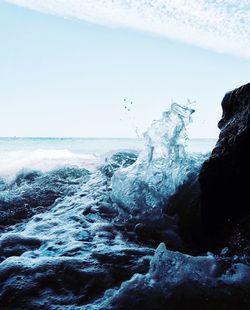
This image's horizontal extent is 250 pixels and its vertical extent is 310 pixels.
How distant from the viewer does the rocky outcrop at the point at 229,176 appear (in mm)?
2861

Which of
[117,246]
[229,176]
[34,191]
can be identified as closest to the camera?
[229,176]

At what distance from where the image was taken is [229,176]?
9.59 ft

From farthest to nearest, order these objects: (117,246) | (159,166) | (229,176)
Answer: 1. (159,166)
2. (117,246)
3. (229,176)

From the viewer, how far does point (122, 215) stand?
416 cm

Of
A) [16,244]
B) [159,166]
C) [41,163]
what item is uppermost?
[159,166]

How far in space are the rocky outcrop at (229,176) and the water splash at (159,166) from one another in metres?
1.34

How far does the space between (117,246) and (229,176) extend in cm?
120

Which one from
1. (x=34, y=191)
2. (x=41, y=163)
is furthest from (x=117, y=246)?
(x=41, y=163)

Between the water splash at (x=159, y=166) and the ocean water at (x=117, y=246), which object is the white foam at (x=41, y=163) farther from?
the water splash at (x=159, y=166)

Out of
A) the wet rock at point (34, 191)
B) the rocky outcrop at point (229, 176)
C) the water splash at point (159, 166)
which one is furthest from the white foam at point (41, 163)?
the rocky outcrop at point (229, 176)

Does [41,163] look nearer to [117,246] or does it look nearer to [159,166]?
[159,166]

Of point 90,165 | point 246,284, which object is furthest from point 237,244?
point 90,165

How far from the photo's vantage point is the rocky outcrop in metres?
2.86

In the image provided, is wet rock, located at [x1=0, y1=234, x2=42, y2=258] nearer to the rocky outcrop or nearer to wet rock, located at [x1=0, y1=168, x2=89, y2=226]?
wet rock, located at [x1=0, y1=168, x2=89, y2=226]
